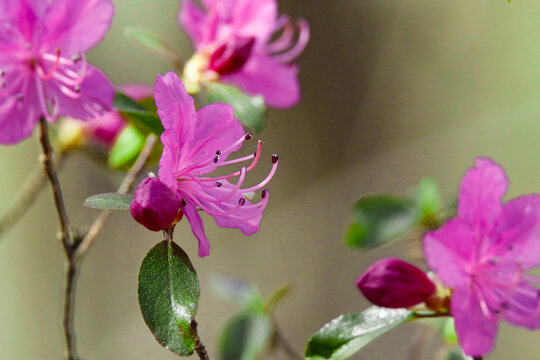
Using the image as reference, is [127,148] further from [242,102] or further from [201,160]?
[201,160]

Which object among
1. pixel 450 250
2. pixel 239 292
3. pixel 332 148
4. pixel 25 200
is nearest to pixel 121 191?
pixel 25 200

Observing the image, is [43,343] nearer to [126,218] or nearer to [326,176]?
[126,218]

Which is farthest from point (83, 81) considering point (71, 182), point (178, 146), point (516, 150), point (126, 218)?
point (516, 150)

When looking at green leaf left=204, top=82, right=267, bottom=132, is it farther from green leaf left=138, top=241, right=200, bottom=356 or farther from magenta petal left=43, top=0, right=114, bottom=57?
green leaf left=138, top=241, right=200, bottom=356

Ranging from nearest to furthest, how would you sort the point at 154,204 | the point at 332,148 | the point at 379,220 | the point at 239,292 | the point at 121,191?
1. the point at 154,204
2. the point at 121,191
3. the point at 379,220
4. the point at 239,292
5. the point at 332,148

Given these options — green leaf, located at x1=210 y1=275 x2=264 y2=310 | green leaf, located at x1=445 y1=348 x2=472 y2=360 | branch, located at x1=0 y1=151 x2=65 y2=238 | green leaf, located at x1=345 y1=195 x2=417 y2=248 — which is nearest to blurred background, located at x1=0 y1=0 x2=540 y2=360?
green leaf, located at x1=210 y1=275 x2=264 y2=310
